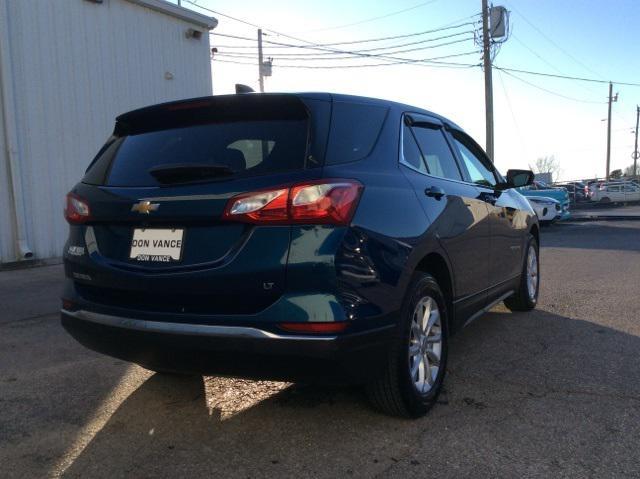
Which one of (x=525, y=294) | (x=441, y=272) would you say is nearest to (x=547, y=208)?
(x=525, y=294)

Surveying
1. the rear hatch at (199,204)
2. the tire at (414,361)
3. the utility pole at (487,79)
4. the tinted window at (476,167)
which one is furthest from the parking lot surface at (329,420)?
the utility pole at (487,79)

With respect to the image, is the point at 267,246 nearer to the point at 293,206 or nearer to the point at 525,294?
the point at 293,206

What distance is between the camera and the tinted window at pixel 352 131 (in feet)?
9.15

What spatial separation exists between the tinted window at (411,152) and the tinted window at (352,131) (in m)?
0.26

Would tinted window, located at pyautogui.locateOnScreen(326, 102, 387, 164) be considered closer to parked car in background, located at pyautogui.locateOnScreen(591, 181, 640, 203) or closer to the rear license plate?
the rear license plate

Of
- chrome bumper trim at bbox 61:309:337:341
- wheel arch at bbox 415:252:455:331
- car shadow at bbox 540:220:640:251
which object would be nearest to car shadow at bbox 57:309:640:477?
wheel arch at bbox 415:252:455:331

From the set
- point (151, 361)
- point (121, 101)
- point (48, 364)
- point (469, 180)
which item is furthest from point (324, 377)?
point (121, 101)

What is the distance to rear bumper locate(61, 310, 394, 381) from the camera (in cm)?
252

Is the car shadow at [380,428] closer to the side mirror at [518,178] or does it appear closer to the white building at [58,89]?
the side mirror at [518,178]

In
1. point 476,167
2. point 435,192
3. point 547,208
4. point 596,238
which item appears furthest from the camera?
point 547,208

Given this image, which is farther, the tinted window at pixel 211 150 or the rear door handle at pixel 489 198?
the rear door handle at pixel 489 198

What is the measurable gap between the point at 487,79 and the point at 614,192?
19.7m

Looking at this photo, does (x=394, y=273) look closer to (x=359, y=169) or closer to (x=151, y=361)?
(x=359, y=169)

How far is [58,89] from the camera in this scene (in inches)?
421
